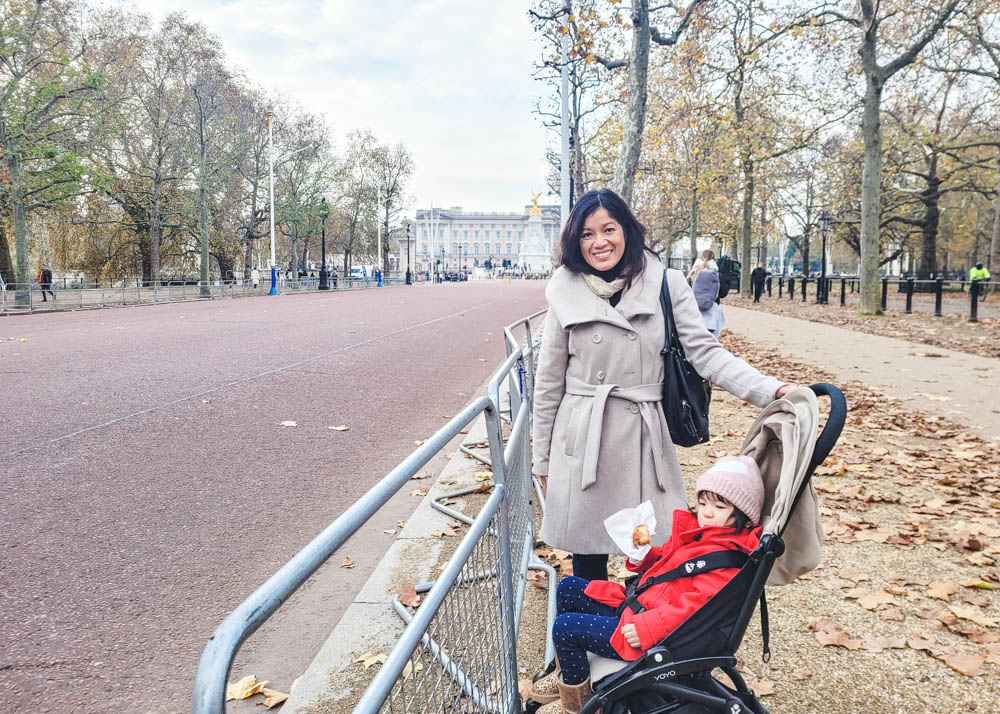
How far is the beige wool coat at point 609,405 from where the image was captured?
2.90 metres

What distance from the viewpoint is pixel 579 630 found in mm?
2439

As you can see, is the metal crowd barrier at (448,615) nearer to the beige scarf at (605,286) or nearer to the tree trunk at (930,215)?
the beige scarf at (605,286)

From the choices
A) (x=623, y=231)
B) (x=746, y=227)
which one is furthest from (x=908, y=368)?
(x=746, y=227)

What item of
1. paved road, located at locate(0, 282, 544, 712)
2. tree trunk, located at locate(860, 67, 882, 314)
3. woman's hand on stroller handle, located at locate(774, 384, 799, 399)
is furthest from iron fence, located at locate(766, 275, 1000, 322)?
woman's hand on stroller handle, located at locate(774, 384, 799, 399)

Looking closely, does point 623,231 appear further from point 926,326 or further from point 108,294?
point 108,294

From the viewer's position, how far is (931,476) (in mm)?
6027

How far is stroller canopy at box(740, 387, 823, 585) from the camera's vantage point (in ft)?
6.91

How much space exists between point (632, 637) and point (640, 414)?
0.92 metres

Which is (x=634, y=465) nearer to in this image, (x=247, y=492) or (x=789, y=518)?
(x=789, y=518)

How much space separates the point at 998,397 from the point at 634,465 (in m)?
8.13

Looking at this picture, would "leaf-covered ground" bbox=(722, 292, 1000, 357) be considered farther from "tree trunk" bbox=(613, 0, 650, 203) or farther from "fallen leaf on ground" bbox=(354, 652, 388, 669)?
"fallen leaf on ground" bbox=(354, 652, 388, 669)

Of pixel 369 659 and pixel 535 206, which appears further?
pixel 535 206

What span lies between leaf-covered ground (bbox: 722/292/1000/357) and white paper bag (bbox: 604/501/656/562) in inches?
496

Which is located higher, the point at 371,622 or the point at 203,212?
the point at 203,212
